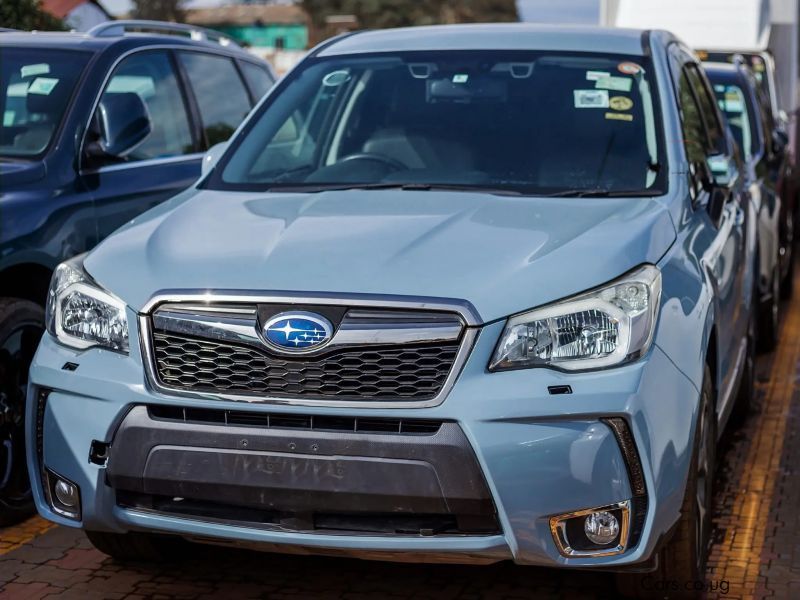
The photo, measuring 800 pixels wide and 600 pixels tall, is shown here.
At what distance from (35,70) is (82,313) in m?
2.44

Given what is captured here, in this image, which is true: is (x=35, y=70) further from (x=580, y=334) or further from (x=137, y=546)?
(x=580, y=334)

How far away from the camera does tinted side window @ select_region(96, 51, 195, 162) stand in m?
6.29

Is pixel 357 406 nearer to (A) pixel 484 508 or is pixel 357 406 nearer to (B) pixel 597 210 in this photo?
(A) pixel 484 508

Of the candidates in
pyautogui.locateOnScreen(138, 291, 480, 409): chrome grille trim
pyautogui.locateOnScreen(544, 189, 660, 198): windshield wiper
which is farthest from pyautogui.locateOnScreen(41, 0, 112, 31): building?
pyautogui.locateOnScreen(138, 291, 480, 409): chrome grille trim

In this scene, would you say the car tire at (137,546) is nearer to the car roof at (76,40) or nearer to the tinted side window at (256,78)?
the car roof at (76,40)

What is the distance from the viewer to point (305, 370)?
368 centimetres

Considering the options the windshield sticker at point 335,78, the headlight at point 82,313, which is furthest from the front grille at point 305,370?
the windshield sticker at point 335,78

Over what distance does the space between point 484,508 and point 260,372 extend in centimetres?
70

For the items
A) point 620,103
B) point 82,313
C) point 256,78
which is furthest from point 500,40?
point 256,78

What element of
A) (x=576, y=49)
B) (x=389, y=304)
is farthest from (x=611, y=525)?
(x=576, y=49)

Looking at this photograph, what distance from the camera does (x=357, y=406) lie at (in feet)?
11.8

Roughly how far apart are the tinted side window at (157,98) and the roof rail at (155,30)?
25 cm

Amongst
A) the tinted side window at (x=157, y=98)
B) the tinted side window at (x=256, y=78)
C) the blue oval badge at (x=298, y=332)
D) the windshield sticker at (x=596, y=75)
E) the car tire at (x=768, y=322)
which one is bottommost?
the car tire at (x=768, y=322)

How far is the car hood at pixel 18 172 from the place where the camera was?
208 inches
